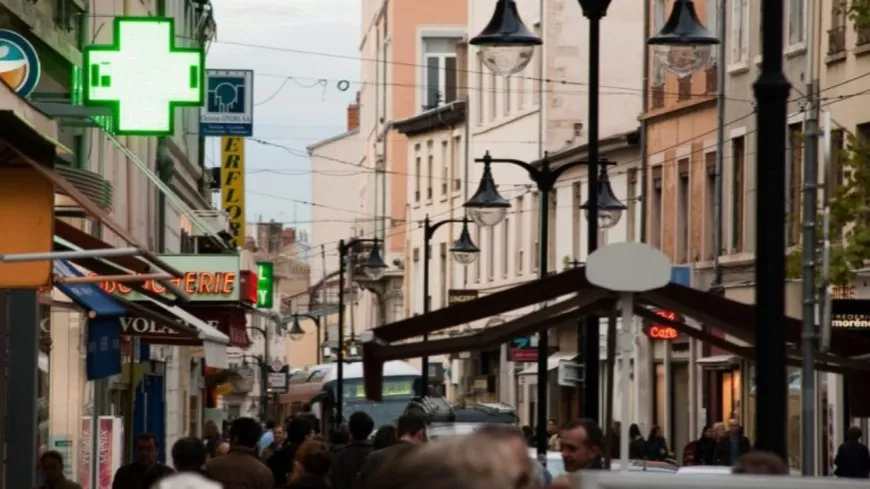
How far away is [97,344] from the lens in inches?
824

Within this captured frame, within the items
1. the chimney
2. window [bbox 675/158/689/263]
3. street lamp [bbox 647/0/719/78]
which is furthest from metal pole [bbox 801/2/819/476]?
the chimney

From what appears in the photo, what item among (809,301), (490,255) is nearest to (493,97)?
(490,255)

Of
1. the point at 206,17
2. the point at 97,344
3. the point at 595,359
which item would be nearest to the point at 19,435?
the point at 97,344

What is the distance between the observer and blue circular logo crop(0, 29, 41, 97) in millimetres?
19469

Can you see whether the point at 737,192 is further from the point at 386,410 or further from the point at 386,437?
the point at 386,437

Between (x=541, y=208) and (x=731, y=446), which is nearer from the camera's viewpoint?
(x=541, y=208)

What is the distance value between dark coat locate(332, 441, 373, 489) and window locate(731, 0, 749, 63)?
3060 cm

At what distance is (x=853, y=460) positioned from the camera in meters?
33.0

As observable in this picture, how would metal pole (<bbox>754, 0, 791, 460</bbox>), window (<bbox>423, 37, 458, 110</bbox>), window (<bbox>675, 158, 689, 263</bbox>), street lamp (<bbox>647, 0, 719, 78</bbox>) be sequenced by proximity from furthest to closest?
window (<bbox>423, 37, 458, 110</bbox>)
window (<bbox>675, 158, 689, 263</bbox>)
street lamp (<bbox>647, 0, 719, 78</bbox>)
metal pole (<bbox>754, 0, 791, 460</bbox>)

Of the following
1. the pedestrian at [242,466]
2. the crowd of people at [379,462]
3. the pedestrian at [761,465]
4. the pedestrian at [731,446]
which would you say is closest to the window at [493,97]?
the pedestrian at [731,446]

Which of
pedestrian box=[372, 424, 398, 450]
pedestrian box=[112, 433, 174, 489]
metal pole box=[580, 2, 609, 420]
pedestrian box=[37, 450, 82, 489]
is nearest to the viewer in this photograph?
pedestrian box=[37, 450, 82, 489]

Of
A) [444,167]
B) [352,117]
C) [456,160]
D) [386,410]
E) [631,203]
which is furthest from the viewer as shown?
[352,117]

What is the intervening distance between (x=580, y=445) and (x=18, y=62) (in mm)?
8807

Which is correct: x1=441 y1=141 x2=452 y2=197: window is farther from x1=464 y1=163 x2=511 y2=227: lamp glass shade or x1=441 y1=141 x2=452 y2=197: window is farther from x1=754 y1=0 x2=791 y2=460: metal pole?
x1=754 y1=0 x2=791 y2=460: metal pole
